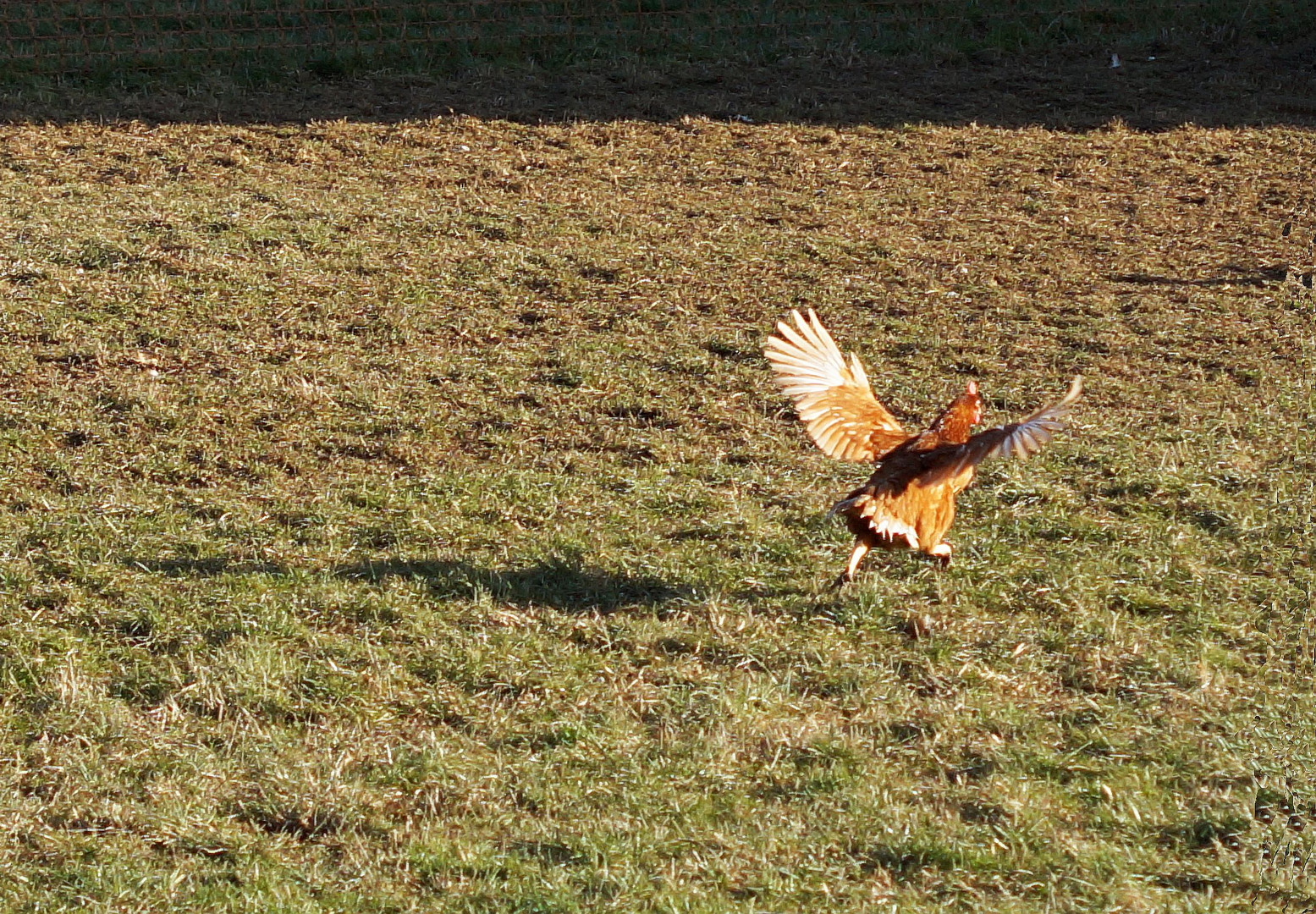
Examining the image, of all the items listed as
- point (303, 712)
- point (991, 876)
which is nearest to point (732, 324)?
point (303, 712)

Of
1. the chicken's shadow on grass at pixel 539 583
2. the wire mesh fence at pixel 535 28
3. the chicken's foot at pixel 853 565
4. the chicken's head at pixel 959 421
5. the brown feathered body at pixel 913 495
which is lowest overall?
the chicken's shadow on grass at pixel 539 583

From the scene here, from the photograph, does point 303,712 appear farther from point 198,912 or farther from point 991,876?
point 991,876

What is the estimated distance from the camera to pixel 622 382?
785 centimetres

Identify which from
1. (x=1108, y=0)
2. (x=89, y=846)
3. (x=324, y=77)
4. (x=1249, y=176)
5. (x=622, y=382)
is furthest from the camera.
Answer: (x=1108, y=0)

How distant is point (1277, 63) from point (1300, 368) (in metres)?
7.24

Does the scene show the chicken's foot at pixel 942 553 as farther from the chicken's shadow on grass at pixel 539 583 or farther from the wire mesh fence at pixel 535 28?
the wire mesh fence at pixel 535 28

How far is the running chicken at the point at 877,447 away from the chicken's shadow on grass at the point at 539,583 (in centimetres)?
74

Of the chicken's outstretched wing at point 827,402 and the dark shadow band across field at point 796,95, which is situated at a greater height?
the dark shadow band across field at point 796,95

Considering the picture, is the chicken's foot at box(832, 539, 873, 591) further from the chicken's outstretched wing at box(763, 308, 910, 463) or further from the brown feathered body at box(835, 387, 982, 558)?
the chicken's outstretched wing at box(763, 308, 910, 463)

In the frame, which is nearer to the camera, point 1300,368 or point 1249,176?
point 1300,368

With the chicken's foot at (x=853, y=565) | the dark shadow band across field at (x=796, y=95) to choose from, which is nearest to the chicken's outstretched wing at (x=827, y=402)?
the chicken's foot at (x=853, y=565)

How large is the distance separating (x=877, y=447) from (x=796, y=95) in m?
8.00

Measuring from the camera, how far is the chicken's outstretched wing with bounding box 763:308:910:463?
5.63 metres

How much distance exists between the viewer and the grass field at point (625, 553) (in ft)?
13.6
